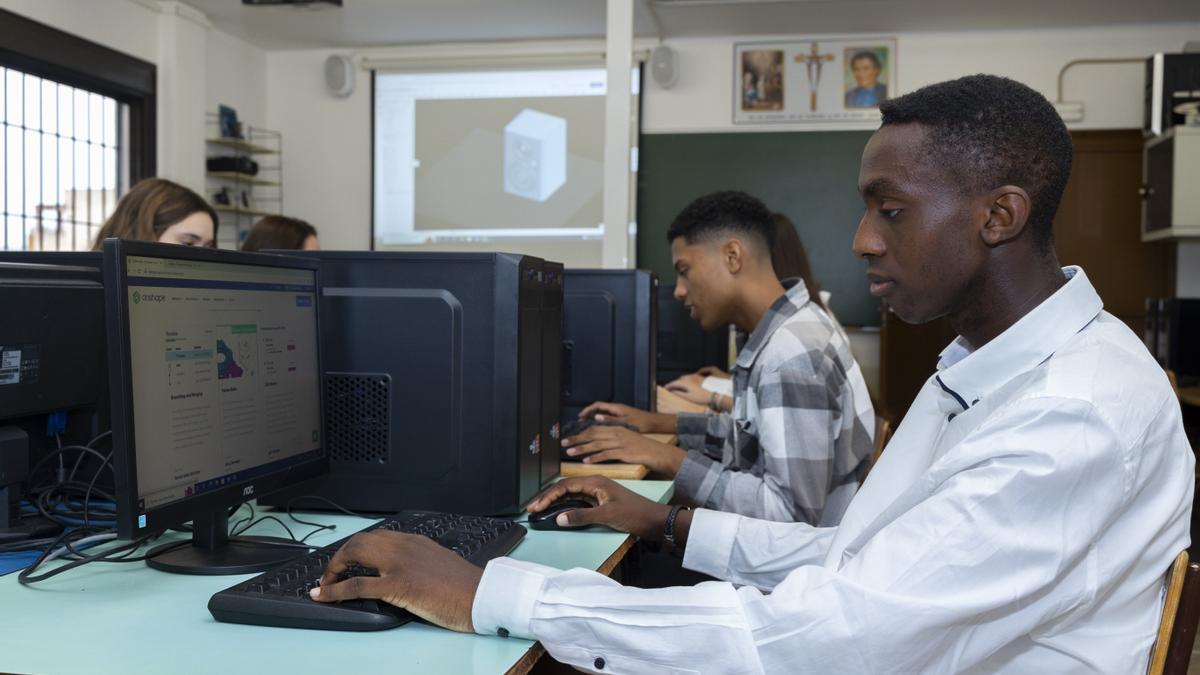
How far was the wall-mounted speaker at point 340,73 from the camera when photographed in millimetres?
6629

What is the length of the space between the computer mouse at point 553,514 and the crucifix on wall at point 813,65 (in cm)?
508

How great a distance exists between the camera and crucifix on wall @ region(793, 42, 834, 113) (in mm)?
6121

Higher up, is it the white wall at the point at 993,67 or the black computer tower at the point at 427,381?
the white wall at the point at 993,67

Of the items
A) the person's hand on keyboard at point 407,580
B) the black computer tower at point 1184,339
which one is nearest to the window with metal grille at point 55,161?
the person's hand on keyboard at point 407,580

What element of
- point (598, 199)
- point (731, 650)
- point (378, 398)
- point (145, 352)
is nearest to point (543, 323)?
point (378, 398)

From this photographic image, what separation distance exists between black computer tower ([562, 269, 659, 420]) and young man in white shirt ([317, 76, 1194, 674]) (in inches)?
52.3

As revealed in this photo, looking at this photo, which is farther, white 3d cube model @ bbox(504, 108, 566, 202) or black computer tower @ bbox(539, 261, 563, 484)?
white 3d cube model @ bbox(504, 108, 566, 202)

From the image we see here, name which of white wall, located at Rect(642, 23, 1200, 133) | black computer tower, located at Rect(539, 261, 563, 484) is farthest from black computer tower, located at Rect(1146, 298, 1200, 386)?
black computer tower, located at Rect(539, 261, 563, 484)

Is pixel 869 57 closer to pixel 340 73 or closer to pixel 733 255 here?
pixel 340 73

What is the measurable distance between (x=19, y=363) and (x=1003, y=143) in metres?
1.21

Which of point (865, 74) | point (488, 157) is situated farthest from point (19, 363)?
point (865, 74)

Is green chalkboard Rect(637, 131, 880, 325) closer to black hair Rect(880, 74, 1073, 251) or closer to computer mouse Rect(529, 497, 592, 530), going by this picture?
computer mouse Rect(529, 497, 592, 530)

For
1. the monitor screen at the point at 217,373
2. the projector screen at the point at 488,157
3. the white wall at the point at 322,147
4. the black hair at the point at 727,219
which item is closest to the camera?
the monitor screen at the point at 217,373

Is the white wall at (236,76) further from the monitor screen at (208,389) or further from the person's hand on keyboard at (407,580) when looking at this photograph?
the person's hand on keyboard at (407,580)
